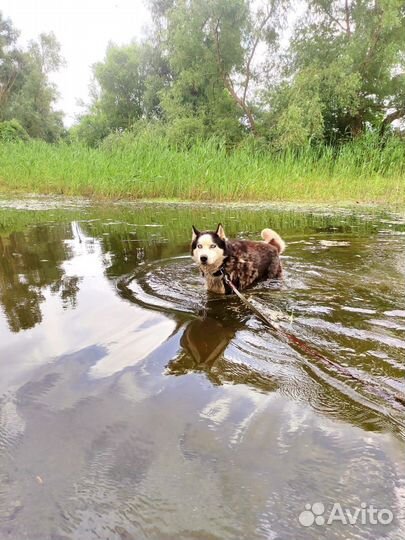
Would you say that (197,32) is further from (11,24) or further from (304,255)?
(11,24)

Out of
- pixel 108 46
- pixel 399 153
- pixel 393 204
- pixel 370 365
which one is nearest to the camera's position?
pixel 370 365

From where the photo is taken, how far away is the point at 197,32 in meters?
22.8

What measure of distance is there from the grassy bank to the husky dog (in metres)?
8.27

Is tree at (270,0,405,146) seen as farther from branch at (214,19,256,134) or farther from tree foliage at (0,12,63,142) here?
→ tree foliage at (0,12,63,142)

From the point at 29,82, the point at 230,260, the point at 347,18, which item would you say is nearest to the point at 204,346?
the point at 230,260

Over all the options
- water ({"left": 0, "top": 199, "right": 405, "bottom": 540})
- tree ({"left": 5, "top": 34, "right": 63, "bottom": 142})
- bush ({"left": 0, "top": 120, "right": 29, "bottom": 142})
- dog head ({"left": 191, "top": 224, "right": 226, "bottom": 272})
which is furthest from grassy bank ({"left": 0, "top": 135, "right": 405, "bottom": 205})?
tree ({"left": 5, "top": 34, "right": 63, "bottom": 142})

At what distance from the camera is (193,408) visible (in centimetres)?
226

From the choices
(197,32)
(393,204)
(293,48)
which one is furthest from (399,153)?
(197,32)

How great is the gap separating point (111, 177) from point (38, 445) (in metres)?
12.7

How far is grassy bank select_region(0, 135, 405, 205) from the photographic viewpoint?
Answer: 44.4ft

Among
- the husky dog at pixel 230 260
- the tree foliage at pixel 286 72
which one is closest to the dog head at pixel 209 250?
the husky dog at pixel 230 260

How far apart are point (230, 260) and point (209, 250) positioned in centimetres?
48

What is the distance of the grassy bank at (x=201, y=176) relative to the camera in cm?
1354

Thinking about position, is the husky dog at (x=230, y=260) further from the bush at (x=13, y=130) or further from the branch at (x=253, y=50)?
the bush at (x=13, y=130)
